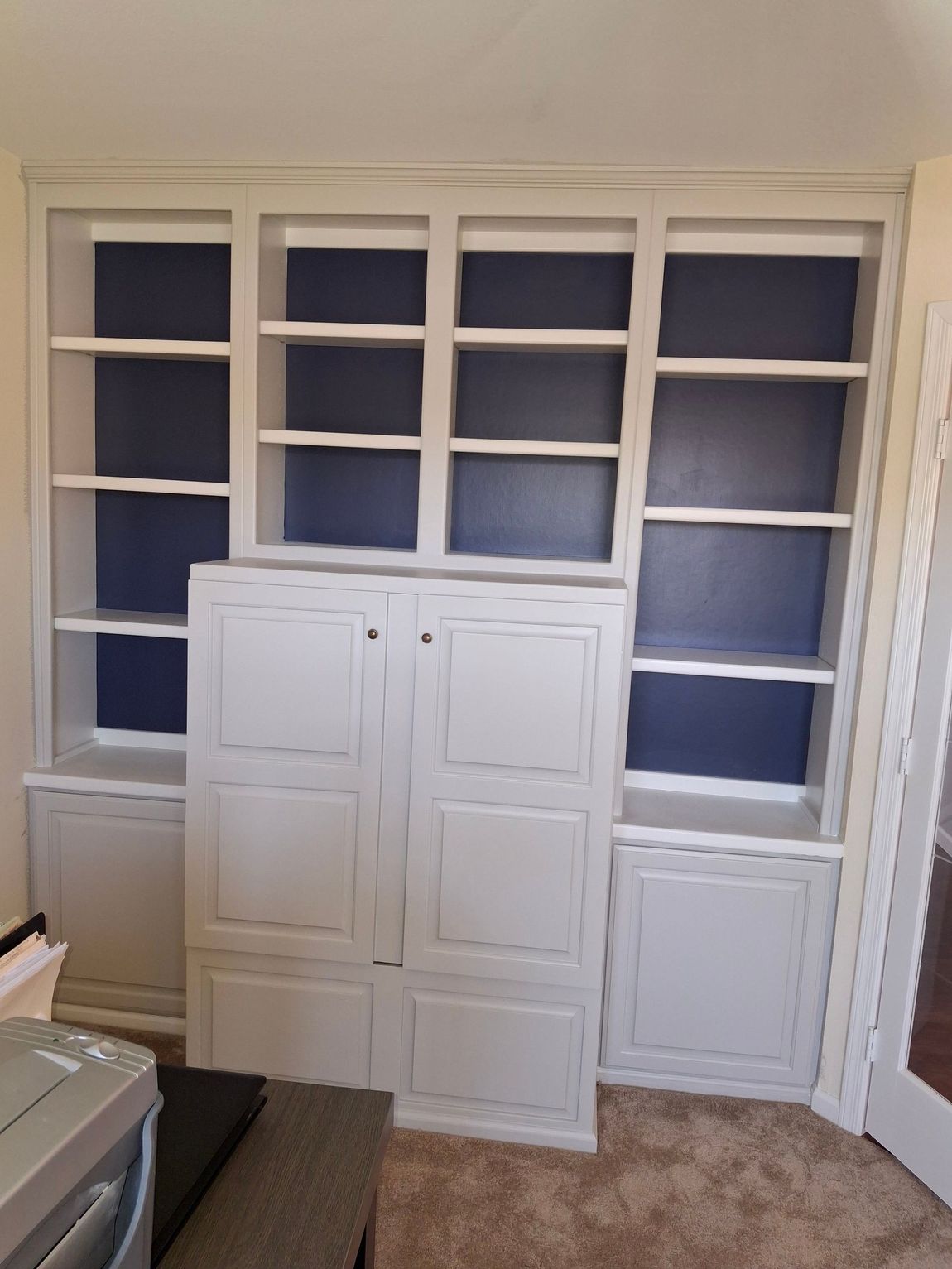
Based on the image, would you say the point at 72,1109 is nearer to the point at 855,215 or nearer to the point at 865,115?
the point at 865,115

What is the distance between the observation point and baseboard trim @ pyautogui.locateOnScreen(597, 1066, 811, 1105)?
8.75 ft

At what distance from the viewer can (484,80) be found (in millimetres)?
1983

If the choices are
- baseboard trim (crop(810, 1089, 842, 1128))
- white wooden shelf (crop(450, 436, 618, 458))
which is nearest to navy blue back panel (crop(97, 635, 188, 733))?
white wooden shelf (crop(450, 436, 618, 458))

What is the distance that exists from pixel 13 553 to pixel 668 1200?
2555mm

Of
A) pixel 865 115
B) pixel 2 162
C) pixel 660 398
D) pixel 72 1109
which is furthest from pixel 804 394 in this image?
pixel 72 1109

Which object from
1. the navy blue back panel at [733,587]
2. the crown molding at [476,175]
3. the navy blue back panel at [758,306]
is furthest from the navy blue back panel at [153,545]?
the navy blue back panel at [758,306]

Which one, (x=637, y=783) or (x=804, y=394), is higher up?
(x=804, y=394)

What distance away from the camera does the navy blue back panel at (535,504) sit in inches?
113

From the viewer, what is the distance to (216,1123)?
1.16m

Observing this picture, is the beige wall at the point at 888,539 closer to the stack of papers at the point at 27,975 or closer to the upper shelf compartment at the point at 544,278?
the upper shelf compartment at the point at 544,278

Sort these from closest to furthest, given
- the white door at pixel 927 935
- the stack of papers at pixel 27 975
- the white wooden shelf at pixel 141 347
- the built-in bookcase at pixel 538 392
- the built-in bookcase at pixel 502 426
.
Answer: the stack of papers at pixel 27 975
the white door at pixel 927 935
the built-in bookcase at pixel 502 426
the white wooden shelf at pixel 141 347
the built-in bookcase at pixel 538 392

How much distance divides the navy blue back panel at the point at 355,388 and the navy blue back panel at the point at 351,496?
9 centimetres

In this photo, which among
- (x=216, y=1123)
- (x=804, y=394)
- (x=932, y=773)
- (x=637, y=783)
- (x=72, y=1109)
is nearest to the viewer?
(x=72, y=1109)

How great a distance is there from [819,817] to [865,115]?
6.00 feet
